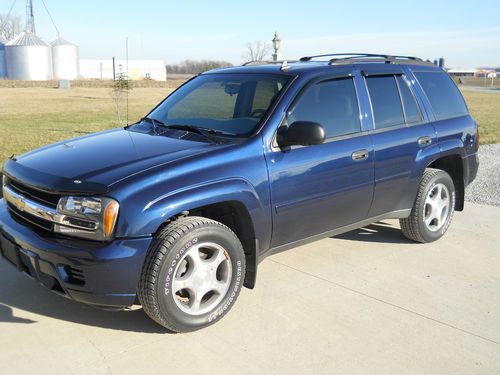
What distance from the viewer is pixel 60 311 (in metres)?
3.74

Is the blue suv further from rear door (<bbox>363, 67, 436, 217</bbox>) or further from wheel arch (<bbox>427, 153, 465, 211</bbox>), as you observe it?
wheel arch (<bbox>427, 153, 465, 211</bbox>)

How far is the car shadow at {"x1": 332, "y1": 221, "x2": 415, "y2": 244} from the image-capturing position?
17.7 ft

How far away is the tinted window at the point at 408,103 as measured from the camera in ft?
16.0

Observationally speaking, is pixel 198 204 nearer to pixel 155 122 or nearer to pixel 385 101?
pixel 155 122

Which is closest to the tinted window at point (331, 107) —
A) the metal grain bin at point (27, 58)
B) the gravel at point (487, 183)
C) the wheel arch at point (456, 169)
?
the wheel arch at point (456, 169)

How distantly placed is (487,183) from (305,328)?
579 centimetres

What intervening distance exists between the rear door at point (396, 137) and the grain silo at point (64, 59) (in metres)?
88.7

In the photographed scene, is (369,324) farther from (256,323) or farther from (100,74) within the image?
(100,74)

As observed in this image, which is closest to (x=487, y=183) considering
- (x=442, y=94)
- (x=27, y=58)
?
(x=442, y=94)

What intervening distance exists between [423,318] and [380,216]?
1.23 m

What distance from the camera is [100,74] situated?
100750 millimetres

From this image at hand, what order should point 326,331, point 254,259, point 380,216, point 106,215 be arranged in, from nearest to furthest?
point 106,215 < point 326,331 < point 254,259 < point 380,216

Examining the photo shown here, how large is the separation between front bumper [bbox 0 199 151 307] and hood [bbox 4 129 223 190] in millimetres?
370

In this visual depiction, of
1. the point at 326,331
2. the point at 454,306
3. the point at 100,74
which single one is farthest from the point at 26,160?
the point at 100,74
